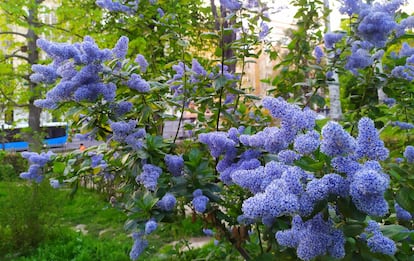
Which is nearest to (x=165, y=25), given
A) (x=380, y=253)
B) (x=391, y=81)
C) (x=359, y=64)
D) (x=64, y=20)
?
(x=359, y=64)

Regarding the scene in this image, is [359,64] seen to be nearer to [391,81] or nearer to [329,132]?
[391,81]

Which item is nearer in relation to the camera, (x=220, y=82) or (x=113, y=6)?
(x=220, y=82)

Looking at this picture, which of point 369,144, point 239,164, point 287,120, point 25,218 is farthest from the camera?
point 25,218

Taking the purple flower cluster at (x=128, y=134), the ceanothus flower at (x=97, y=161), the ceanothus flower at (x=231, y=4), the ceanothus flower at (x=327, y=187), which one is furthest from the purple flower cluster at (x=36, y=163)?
the ceanothus flower at (x=327, y=187)

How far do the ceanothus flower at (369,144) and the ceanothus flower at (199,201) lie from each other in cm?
66

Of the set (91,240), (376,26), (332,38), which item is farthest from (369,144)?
(91,240)

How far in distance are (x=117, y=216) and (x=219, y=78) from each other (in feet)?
13.2

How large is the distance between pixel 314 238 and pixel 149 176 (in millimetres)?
785

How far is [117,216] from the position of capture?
5602 mm

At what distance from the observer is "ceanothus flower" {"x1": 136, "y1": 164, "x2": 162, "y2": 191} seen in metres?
1.60

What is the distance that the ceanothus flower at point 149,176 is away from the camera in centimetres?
160

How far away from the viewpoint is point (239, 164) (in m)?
1.51

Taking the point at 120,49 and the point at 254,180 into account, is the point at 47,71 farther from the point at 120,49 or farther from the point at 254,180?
the point at 254,180

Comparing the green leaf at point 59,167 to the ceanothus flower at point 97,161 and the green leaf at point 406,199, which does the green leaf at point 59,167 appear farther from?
the green leaf at point 406,199
